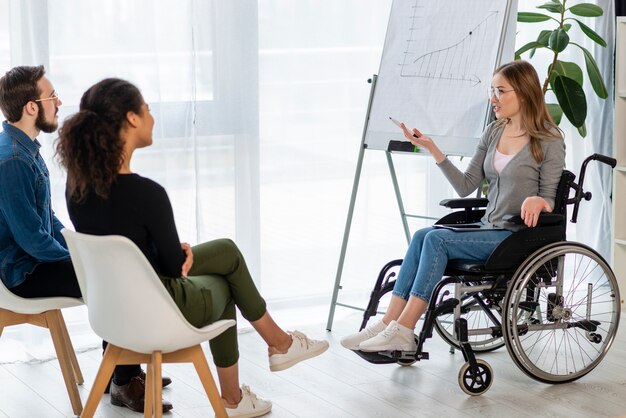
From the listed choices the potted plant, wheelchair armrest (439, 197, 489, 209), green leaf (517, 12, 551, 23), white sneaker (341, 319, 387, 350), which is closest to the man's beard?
white sneaker (341, 319, 387, 350)

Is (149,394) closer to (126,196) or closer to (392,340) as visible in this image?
(126,196)

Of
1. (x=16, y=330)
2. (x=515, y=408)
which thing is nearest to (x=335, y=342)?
(x=515, y=408)

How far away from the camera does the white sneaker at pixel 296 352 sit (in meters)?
2.81

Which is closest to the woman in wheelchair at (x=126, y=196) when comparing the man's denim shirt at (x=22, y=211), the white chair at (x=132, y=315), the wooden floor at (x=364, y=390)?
the white chair at (x=132, y=315)

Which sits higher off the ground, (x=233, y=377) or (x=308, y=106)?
(x=308, y=106)

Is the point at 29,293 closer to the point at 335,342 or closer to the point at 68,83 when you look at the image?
the point at 68,83

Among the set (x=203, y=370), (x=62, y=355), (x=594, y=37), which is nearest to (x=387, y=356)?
(x=203, y=370)

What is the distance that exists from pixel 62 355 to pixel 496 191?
156 centimetres

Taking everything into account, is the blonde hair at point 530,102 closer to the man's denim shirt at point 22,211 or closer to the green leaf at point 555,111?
the green leaf at point 555,111

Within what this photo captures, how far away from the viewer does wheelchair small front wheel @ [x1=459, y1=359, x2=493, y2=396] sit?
3043mm

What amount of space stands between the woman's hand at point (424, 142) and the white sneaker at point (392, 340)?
0.68 m

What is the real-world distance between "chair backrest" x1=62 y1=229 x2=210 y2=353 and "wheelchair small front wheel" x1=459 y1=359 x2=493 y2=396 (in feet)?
3.42

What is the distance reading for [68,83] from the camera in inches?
143

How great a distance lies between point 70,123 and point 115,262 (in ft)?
1.39
